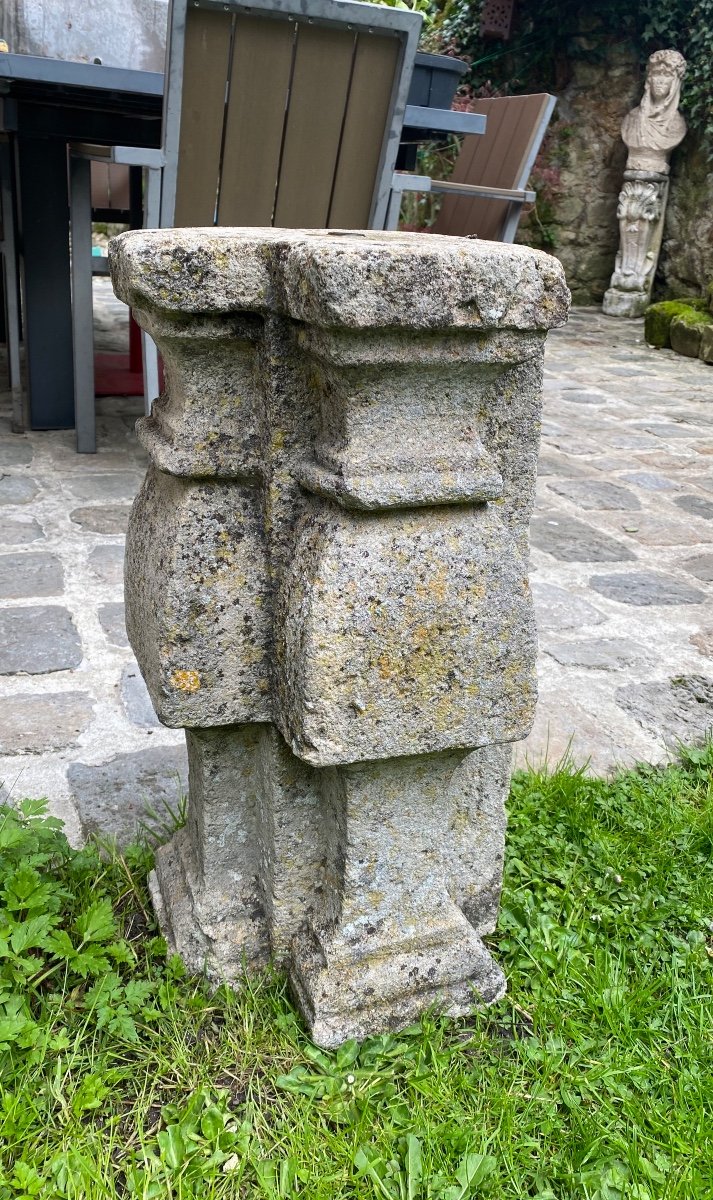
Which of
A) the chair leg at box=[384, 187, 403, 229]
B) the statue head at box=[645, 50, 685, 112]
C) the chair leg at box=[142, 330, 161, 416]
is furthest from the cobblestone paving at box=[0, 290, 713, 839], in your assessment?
the statue head at box=[645, 50, 685, 112]

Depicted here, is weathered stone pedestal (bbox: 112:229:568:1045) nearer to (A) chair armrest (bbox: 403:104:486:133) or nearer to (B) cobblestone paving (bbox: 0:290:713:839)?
(B) cobblestone paving (bbox: 0:290:713:839)

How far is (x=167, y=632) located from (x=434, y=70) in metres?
3.08

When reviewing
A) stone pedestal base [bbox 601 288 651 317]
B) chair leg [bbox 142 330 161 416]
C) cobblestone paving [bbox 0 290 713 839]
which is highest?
chair leg [bbox 142 330 161 416]

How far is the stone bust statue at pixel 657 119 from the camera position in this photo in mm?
8266

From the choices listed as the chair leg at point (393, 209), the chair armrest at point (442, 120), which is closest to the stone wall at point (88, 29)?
the chair armrest at point (442, 120)

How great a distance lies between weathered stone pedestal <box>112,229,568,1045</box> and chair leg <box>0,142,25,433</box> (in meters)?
2.88

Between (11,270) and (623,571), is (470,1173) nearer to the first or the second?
(623,571)

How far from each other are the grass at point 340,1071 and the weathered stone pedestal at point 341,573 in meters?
0.07

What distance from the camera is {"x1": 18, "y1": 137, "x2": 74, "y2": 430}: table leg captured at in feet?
11.7

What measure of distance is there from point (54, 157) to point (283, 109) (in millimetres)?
1174

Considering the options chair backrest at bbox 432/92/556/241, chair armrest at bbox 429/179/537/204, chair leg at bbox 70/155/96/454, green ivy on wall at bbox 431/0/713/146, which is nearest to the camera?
chair leg at bbox 70/155/96/454

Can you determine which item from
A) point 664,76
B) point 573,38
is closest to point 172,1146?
point 664,76

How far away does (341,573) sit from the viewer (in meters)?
1.10

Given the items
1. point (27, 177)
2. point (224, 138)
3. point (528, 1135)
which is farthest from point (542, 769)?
point (27, 177)
